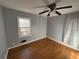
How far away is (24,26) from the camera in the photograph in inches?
156

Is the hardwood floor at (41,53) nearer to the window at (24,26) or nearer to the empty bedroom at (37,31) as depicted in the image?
the empty bedroom at (37,31)

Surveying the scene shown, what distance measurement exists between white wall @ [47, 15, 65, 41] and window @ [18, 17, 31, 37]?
199 cm

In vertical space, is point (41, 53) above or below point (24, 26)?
below

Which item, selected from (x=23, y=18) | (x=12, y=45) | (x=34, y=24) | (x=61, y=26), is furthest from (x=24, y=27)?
(x=61, y=26)

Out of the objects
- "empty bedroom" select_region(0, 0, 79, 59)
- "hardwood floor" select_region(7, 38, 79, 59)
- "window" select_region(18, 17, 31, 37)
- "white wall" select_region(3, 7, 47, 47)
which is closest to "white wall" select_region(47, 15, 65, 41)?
"empty bedroom" select_region(0, 0, 79, 59)

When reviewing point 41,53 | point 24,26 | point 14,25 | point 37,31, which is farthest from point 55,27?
point 14,25

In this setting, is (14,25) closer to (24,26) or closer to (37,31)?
(24,26)

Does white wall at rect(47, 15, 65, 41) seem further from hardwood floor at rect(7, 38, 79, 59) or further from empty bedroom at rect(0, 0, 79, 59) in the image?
hardwood floor at rect(7, 38, 79, 59)

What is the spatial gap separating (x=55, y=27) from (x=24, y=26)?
2.45m

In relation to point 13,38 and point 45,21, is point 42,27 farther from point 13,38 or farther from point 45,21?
point 13,38

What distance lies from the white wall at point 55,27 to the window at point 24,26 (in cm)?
Result: 199

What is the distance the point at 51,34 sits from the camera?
5234 mm

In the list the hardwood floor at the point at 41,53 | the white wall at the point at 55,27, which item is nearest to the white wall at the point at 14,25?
the hardwood floor at the point at 41,53

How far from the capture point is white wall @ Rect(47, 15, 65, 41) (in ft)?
14.1
